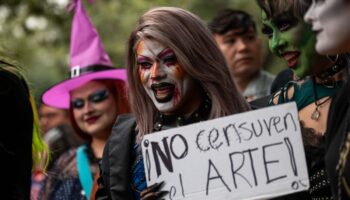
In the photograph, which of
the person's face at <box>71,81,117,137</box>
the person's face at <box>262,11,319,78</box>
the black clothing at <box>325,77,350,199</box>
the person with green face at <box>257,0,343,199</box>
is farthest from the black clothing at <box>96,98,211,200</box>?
the person's face at <box>71,81,117,137</box>

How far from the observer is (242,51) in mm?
7250

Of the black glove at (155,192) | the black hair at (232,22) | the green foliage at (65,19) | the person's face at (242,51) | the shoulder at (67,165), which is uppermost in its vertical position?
the green foliage at (65,19)

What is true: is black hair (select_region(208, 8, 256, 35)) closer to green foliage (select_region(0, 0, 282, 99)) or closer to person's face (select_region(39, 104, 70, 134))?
person's face (select_region(39, 104, 70, 134))

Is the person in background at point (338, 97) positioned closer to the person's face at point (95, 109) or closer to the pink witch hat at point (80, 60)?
the person's face at point (95, 109)

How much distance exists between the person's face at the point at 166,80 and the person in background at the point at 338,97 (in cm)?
120

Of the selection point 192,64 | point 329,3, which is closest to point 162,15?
point 192,64

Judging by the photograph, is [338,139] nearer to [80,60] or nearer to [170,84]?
[170,84]

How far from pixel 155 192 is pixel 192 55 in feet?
2.66

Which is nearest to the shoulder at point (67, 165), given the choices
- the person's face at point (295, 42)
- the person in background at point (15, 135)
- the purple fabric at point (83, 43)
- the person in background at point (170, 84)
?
the purple fabric at point (83, 43)

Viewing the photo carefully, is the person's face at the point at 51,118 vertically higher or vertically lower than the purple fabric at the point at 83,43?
lower

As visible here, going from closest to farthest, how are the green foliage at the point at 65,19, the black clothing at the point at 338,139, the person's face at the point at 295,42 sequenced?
1. the black clothing at the point at 338,139
2. the person's face at the point at 295,42
3. the green foliage at the point at 65,19

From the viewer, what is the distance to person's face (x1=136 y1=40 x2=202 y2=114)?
4.77 metres

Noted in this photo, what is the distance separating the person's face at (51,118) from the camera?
958cm

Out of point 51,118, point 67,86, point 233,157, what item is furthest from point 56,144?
point 233,157
